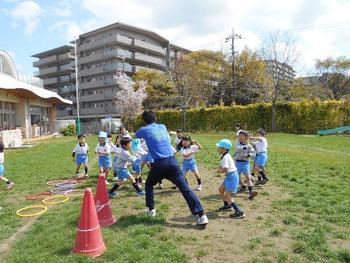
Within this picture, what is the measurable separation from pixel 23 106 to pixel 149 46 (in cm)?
3929

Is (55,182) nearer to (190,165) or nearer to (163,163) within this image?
(190,165)

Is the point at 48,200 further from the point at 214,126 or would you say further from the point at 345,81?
the point at 345,81

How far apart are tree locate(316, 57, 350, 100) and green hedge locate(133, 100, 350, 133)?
93.0 feet

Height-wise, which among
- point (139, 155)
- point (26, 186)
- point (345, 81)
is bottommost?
point (26, 186)

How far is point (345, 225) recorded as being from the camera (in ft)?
19.9

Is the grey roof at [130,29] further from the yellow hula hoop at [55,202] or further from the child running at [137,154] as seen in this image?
the yellow hula hoop at [55,202]

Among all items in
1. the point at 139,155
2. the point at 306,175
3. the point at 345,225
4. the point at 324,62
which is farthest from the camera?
the point at 324,62

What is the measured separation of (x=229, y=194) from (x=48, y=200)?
4.75m

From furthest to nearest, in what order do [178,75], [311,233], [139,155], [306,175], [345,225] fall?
[178,75]
[306,175]
[139,155]
[345,225]
[311,233]

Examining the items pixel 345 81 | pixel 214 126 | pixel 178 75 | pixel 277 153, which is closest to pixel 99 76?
pixel 178 75

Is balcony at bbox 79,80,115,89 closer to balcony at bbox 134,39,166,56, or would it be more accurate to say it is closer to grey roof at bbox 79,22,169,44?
balcony at bbox 134,39,166,56

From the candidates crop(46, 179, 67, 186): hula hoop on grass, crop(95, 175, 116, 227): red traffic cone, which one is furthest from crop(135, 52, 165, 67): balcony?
crop(95, 175, 116, 227): red traffic cone

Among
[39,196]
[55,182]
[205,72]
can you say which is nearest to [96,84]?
[205,72]

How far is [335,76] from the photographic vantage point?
61344mm
